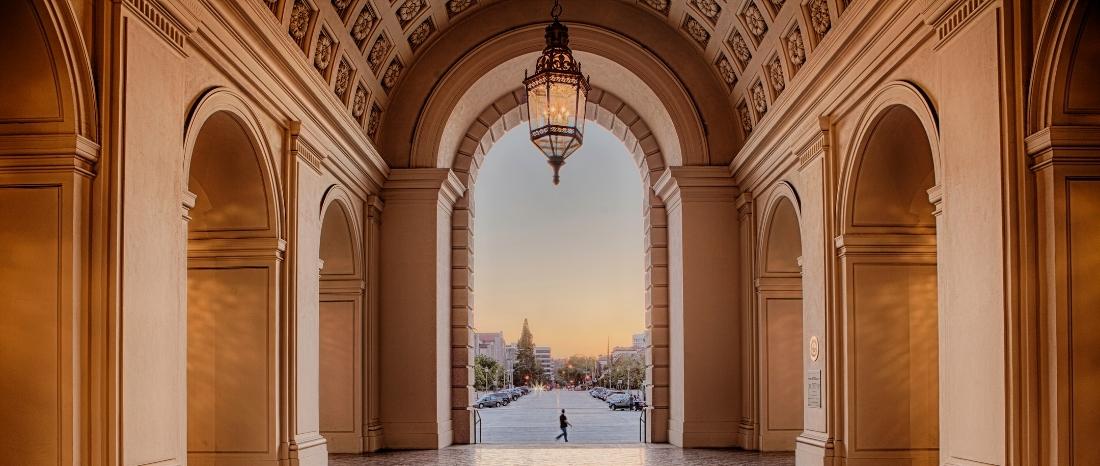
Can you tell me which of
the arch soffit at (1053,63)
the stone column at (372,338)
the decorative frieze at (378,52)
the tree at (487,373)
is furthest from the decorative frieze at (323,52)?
the tree at (487,373)

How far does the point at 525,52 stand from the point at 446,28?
1.52 meters

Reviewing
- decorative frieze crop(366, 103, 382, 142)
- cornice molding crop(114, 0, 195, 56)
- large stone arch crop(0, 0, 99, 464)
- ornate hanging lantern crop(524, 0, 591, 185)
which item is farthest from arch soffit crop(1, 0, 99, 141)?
decorative frieze crop(366, 103, 382, 142)

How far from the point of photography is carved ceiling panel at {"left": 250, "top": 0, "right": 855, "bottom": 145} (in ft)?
47.8

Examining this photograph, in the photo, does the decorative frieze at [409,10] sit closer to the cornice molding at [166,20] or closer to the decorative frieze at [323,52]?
the decorative frieze at [323,52]

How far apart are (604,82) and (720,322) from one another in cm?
544

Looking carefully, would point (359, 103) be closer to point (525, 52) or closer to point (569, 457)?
point (525, 52)

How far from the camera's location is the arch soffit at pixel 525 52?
20.2m

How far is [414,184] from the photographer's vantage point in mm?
20250

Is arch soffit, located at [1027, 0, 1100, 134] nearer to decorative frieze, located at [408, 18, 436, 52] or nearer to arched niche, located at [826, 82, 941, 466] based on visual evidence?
arched niche, located at [826, 82, 941, 466]

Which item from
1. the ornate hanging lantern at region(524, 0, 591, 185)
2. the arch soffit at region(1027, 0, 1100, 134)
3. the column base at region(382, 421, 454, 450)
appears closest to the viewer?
the arch soffit at region(1027, 0, 1100, 134)

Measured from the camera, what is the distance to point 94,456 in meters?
8.45

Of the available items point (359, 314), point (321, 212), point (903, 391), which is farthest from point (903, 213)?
point (359, 314)

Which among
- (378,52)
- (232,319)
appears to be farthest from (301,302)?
(378,52)

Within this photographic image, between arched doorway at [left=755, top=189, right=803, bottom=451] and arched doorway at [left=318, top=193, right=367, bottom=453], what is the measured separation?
6951 mm
